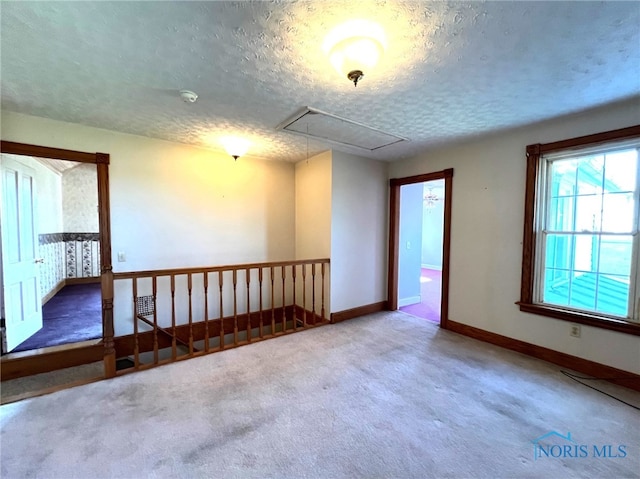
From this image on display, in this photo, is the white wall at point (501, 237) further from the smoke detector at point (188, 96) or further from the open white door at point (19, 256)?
the open white door at point (19, 256)

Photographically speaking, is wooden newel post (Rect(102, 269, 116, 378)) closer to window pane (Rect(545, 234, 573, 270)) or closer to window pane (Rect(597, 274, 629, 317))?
window pane (Rect(545, 234, 573, 270))

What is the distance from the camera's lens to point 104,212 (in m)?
2.99

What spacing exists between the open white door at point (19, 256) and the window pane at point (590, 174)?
5695 mm

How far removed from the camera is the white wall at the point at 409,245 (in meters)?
4.62

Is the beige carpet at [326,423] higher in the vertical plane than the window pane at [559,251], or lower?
lower

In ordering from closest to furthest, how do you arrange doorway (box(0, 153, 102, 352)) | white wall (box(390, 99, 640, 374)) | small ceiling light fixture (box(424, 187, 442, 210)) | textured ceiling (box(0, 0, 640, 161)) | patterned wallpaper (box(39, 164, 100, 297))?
textured ceiling (box(0, 0, 640, 161)) → white wall (box(390, 99, 640, 374)) → doorway (box(0, 153, 102, 352)) → patterned wallpaper (box(39, 164, 100, 297)) → small ceiling light fixture (box(424, 187, 442, 210))

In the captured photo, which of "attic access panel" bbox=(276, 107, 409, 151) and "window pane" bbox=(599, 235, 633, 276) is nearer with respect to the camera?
"window pane" bbox=(599, 235, 633, 276)

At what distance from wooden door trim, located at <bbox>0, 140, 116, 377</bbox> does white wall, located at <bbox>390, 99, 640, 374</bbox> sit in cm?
388

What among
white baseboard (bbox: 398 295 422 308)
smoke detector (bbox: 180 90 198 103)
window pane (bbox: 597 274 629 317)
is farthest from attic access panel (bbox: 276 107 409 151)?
white baseboard (bbox: 398 295 422 308)

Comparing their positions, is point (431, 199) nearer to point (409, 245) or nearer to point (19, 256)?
point (409, 245)

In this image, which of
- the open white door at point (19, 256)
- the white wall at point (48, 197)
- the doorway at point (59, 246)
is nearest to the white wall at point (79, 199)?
the doorway at point (59, 246)

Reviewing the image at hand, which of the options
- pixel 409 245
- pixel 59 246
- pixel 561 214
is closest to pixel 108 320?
pixel 409 245

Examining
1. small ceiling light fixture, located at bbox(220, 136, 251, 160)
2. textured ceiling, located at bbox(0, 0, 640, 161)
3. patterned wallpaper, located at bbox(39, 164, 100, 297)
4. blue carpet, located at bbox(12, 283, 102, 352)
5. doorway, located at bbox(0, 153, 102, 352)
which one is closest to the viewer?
textured ceiling, located at bbox(0, 0, 640, 161)

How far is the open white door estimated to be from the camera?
2.67 metres
